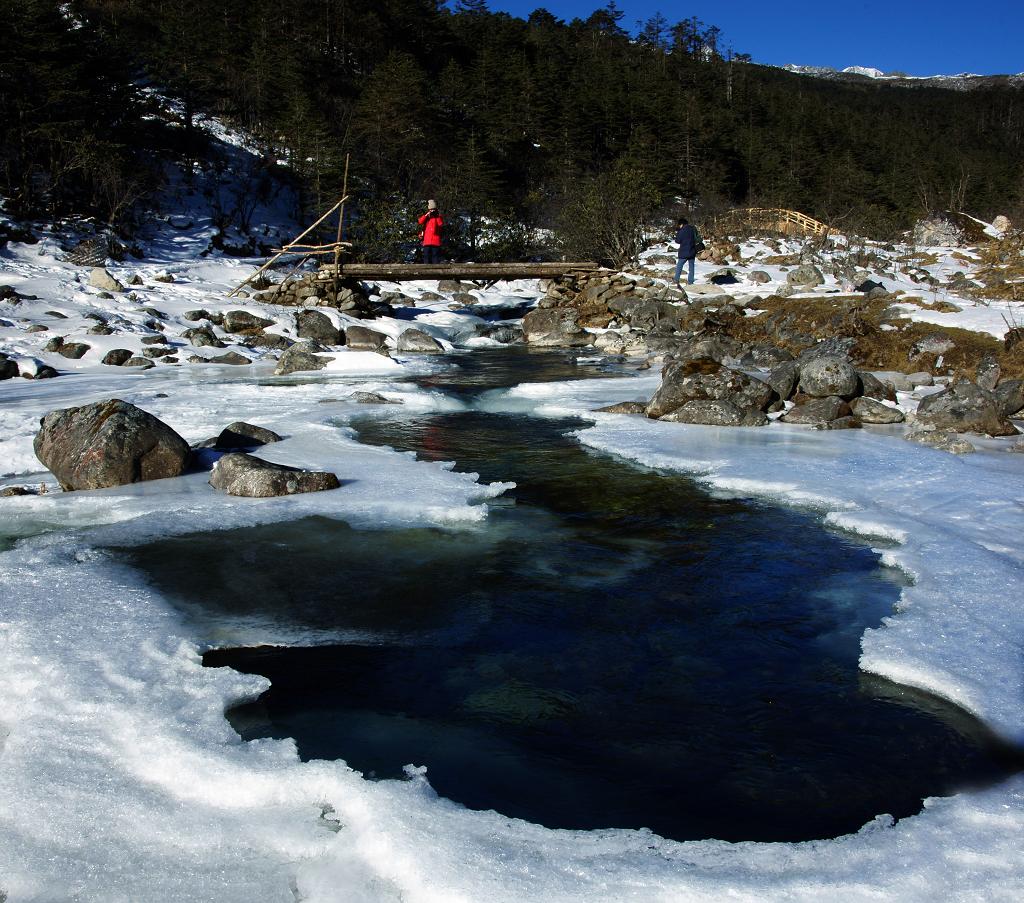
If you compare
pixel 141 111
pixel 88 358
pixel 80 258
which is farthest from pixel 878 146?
pixel 88 358

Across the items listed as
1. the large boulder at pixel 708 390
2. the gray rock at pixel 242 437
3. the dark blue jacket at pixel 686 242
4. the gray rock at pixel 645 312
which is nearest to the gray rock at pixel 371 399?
the gray rock at pixel 242 437

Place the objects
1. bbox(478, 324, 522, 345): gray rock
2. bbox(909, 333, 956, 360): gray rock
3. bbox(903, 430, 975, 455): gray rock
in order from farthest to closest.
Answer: bbox(478, 324, 522, 345): gray rock
bbox(909, 333, 956, 360): gray rock
bbox(903, 430, 975, 455): gray rock

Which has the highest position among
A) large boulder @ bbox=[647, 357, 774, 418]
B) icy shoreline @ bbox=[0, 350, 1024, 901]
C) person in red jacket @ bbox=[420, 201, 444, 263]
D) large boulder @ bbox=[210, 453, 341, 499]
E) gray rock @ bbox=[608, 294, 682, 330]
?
person in red jacket @ bbox=[420, 201, 444, 263]

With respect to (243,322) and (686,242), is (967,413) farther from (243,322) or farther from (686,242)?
(243,322)

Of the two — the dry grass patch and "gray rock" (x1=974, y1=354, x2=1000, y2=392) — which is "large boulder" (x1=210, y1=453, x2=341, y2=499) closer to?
"gray rock" (x1=974, y1=354, x2=1000, y2=392)

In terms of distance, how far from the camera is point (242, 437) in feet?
27.0

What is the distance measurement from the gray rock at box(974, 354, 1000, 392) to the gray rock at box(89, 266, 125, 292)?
55.6ft

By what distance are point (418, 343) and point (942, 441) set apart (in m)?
12.0

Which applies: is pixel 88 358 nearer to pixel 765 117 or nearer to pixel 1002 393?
pixel 1002 393

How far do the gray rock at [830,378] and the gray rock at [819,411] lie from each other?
238 mm

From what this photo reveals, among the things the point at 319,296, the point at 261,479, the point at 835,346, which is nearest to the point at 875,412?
the point at 835,346

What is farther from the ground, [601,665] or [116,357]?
[116,357]

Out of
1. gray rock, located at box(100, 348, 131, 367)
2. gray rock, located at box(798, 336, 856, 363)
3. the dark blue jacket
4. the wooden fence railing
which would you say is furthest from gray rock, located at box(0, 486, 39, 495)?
the wooden fence railing

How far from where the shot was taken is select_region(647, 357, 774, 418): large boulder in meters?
10.0
